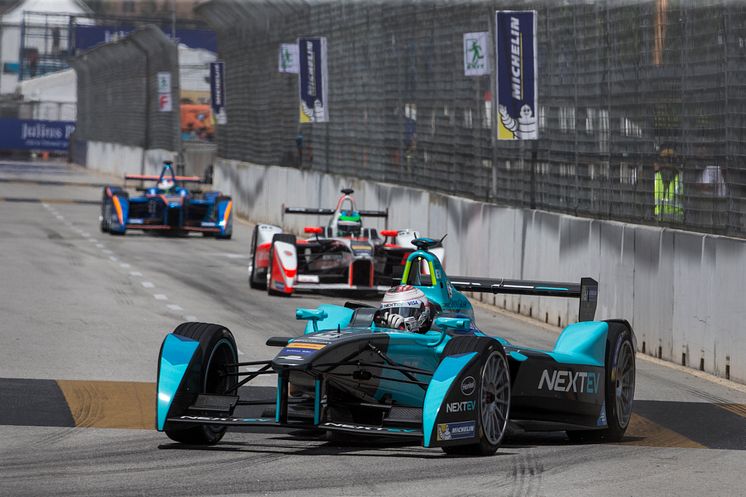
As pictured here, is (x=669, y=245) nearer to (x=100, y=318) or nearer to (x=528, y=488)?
(x=100, y=318)

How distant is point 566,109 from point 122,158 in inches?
1999

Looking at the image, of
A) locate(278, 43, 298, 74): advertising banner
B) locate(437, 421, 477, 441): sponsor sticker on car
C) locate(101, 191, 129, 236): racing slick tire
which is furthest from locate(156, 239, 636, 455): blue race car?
locate(278, 43, 298, 74): advertising banner

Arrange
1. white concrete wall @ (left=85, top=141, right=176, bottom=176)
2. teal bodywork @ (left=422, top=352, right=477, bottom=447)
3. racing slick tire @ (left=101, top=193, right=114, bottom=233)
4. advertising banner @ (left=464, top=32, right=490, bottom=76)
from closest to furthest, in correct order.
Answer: teal bodywork @ (left=422, top=352, right=477, bottom=447) < advertising banner @ (left=464, top=32, right=490, bottom=76) < racing slick tire @ (left=101, top=193, right=114, bottom=233) < white concrete wall @ (left=85, top=141, right=176, bottom=176)

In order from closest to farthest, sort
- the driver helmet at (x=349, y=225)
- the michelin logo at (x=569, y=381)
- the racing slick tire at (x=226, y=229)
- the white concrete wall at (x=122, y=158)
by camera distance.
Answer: the michelin logo at (x=569, y=381) → the driver helmet at (x=349, y=225) → the racing slick tire at (x=226, y=229) → the white concrete wall at (x=122, y=158)

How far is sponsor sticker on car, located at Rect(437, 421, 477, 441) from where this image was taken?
27.2 feet

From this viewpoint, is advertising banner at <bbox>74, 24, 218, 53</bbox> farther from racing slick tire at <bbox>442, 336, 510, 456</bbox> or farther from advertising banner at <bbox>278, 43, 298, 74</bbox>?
racing slick tire at <bbox>442, 336, 510, 456</bbox>

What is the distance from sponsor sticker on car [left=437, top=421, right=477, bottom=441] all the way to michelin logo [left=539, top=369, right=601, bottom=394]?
1.13 meters

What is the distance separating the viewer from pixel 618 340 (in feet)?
33.0

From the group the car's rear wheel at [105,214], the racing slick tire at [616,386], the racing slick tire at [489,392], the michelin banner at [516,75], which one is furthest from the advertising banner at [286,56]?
the racing slick tire at [489,392]

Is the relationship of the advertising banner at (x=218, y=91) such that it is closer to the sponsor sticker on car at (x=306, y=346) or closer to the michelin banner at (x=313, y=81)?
the michelin banner at (x=313, y=81)

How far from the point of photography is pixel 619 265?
51.6 feet

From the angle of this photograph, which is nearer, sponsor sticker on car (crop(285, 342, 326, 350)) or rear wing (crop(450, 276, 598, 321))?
sponsor sticker on car (crop(285, 342, 326, 350))

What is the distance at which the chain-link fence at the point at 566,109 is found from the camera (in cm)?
1447

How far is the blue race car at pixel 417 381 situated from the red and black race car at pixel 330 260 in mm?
9173
